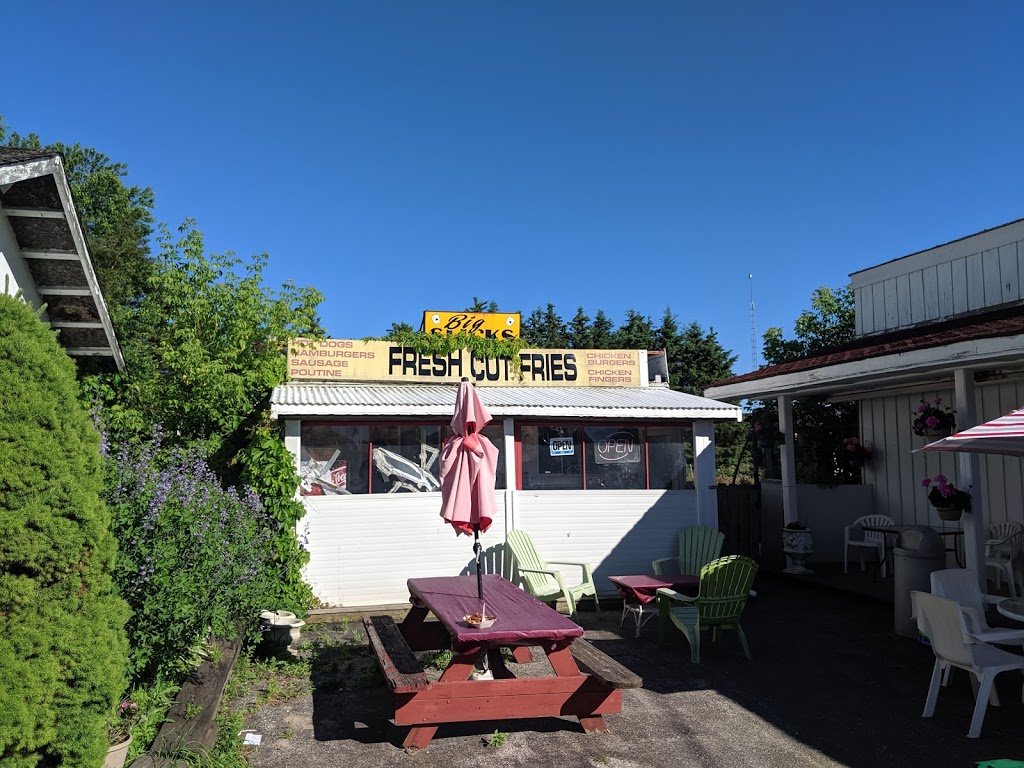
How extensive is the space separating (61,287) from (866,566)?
1158 cm

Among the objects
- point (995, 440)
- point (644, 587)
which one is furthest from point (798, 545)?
point (995, 440)

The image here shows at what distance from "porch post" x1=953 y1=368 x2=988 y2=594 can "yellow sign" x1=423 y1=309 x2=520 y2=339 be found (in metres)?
6.37

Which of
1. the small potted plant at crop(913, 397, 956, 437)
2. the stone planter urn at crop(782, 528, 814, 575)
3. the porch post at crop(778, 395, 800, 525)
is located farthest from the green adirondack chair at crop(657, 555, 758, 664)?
the porch post at crop(778, 395, 800, 525)

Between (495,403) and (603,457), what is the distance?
1.81 m

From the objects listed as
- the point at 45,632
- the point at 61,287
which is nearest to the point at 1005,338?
the point at 45,632

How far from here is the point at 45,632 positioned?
3.60 meters

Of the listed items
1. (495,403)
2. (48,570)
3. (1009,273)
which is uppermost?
(1009,273)

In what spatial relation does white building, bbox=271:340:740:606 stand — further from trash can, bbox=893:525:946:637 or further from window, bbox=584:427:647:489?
trash can, bbox=893:525:946:637

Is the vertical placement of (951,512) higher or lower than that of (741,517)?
higher

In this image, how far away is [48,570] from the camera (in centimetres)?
365

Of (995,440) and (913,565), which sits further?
(913,565)

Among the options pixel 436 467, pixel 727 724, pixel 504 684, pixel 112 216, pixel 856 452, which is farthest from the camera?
pixel 112 216

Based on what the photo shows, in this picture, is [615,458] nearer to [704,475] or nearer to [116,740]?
[704,475]

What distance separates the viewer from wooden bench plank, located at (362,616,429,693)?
500cm
